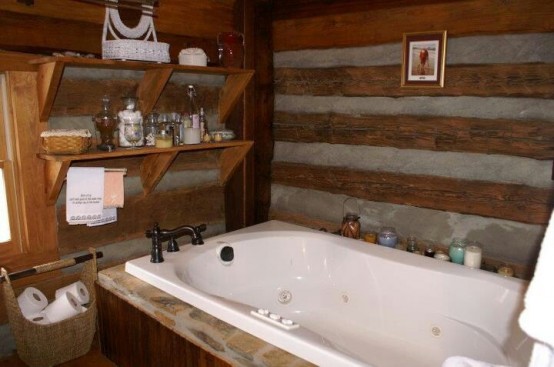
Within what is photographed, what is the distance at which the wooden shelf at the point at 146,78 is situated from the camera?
77.3 inches

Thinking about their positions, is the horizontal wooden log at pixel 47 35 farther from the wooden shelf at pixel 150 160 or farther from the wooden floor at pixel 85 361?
the wooden floor at pixel 85 361

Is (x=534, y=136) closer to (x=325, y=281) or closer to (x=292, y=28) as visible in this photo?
(x=325, y=281)

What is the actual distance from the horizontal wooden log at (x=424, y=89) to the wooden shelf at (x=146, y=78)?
0.33 metres

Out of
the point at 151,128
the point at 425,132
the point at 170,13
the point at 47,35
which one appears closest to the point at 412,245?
the point at 425,132

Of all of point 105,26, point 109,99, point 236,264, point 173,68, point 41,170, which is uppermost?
point 105,26

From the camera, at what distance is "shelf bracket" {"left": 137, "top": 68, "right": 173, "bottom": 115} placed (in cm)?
240

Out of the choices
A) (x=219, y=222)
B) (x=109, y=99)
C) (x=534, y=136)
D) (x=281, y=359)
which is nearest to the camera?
(x=281, y=359)

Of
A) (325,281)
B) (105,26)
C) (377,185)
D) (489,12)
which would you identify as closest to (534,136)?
(489,12)

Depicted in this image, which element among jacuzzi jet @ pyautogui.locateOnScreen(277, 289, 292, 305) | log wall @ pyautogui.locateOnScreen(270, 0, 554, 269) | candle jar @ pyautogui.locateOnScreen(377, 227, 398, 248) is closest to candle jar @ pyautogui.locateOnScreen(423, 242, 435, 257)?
log wall @ pyautogui.locateOnScreen(270, 0, 554, 269)

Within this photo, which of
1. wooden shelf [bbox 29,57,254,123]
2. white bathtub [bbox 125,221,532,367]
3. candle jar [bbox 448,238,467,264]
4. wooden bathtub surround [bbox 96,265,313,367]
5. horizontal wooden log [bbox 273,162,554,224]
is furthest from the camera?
candle jar [bbox 448,238,467,264]

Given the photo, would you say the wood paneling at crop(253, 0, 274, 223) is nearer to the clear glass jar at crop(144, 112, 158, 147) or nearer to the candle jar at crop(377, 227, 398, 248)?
the clear glass jar at crop(144, 112, 158, 147)

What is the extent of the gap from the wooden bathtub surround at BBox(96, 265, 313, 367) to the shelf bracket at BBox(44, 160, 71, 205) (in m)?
0.44

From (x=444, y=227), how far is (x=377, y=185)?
45 centimetres

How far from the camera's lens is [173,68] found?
7.78ft
